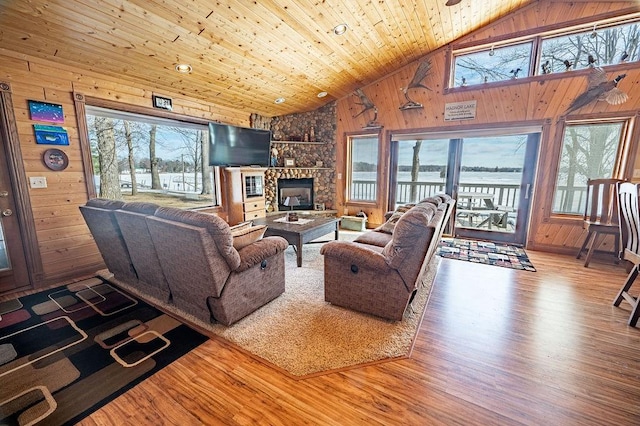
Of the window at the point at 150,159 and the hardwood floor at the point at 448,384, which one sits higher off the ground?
the window at the point at 150,159

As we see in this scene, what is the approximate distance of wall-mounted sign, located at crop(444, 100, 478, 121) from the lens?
14.8 ft

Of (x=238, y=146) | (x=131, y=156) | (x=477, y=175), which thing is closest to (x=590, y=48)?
(x=477, y=175)

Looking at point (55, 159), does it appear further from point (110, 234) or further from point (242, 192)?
point (242, 192)

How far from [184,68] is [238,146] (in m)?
1.69

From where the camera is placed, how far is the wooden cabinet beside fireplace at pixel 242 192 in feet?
16.3

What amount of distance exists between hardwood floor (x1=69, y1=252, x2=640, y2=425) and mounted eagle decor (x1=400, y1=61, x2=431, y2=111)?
3.91 m

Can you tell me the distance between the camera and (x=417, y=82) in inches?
190

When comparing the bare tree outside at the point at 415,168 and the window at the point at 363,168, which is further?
the window at the point at 363,168

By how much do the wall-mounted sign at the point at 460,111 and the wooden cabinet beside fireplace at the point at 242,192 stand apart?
3.66m

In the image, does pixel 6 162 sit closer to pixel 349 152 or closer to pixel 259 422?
pixel 259 422

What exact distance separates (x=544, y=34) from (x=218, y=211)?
6.20 m

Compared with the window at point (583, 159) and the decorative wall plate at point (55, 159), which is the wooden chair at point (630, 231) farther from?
the decorative wall plate at point (55, 159)

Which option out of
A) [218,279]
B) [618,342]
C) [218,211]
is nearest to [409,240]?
[218,279]

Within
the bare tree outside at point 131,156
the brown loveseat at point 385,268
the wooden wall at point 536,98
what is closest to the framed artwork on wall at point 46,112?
the bare tree outside at point 131,156
